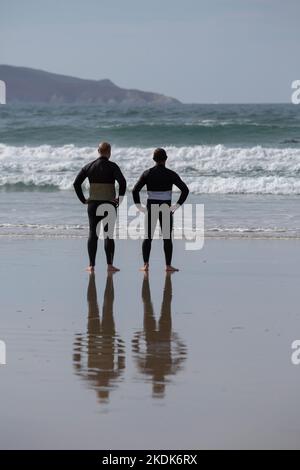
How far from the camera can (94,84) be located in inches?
5113

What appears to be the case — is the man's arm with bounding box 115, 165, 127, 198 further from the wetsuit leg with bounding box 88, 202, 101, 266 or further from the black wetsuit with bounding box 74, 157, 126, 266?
the wetsuit leg with bounding box 88, 202, 101, 266

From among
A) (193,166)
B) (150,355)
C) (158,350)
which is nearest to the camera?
(150,355)

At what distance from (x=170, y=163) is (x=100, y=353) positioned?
23708 millimetres

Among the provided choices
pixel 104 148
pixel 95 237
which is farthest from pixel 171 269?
pixel 104 148

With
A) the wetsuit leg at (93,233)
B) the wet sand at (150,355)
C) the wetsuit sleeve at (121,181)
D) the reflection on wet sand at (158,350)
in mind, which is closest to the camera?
the wet sand at (150,355)

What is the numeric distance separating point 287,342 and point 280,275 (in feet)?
12.3

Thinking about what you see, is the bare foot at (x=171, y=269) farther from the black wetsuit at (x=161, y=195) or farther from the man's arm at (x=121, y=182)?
the man's arm at (x=121, y=182)

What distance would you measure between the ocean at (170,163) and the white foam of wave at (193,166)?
3cm

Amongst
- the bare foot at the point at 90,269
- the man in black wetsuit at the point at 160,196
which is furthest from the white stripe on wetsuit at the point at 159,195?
the bare foot at the point at 90,269

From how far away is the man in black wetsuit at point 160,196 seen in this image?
41.3ft

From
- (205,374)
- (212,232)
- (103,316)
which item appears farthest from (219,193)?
(205,374)

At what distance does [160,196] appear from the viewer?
12.6m

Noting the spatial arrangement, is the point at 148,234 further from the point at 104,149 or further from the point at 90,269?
the point at 104,149

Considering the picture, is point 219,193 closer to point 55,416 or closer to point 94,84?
point 55,416
